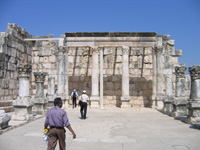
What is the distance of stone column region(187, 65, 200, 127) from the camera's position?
1066 centimetres

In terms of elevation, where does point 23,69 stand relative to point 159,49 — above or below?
below

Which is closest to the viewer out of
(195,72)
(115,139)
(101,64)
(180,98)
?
(115,139)

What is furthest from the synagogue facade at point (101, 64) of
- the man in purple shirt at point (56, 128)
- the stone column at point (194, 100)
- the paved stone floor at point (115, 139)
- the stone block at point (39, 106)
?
the man in purple shirt at point (56, 128)

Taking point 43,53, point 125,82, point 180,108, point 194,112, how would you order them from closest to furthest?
1. point 194,112
2. point 180,108
3. point 125,82
4. point 43,53

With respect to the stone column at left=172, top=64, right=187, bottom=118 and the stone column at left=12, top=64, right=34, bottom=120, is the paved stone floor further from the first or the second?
the stone column at left=172, top=64, right=187, bottom=118

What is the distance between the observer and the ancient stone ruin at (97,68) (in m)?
15.9

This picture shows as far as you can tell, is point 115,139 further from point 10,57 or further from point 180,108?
point 10,57

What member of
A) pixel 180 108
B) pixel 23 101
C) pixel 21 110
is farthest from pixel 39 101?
pixel 180 108

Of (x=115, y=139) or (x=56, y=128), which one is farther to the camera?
(x=115, y=139)

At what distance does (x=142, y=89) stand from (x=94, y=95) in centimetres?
511

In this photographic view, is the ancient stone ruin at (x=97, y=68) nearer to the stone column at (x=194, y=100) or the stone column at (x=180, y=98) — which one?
the stone column at (x=180, y=98)

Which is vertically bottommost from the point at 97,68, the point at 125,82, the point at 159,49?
the point at 125,82

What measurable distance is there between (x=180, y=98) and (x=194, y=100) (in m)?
2.29

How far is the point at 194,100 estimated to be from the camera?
11078mm
